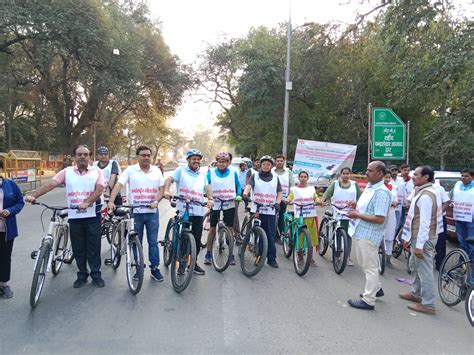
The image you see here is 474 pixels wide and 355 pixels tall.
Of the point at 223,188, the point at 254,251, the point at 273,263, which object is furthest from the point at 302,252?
the point at 223,188

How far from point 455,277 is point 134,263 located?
13.3ft

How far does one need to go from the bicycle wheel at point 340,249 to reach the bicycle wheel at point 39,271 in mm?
4079

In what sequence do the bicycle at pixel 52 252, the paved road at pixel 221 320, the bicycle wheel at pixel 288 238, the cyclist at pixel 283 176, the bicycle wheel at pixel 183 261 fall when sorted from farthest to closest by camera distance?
the cyclist at pixel 283 176
the bicycle wheel at pixel 288 238
the bicycle wheel at pixel 183 261
the bicycle at pixel 52 252
the paved road at pixel 221 320

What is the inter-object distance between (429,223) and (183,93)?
Answer: 29.5m

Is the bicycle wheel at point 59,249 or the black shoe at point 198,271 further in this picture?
the black shoe at point 198,271

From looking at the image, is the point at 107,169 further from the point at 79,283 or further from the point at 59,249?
the point at 79,283

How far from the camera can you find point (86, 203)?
16.6 ft

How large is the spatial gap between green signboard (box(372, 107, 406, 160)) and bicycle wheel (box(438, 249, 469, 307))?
6000mm

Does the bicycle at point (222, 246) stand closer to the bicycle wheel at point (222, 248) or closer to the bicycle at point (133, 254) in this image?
the bicycle wheel at point (222, 248)

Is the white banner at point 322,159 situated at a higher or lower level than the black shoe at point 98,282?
higher

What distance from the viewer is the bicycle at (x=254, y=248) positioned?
238 inches

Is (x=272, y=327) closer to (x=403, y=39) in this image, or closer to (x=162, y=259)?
(x=162, y=259)

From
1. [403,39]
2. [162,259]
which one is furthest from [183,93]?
[162,259]

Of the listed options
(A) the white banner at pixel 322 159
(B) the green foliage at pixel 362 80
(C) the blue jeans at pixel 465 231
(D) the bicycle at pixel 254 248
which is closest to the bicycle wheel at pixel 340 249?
(D) the bicycle at pixel 254 248
